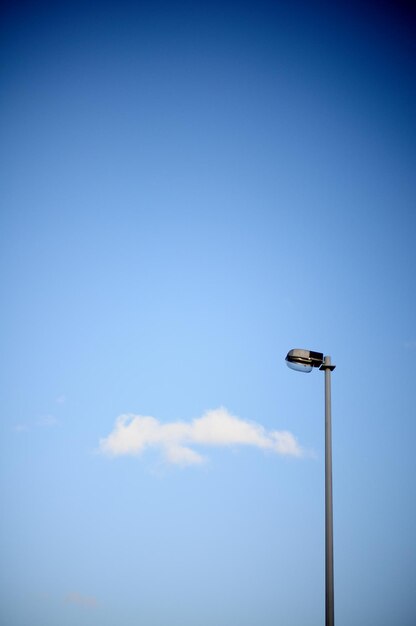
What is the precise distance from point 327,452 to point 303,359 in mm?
1511

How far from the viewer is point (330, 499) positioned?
5.86 m

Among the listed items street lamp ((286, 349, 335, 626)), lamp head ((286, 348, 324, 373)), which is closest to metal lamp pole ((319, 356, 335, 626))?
street lamp ((286, 349, 335, 626))

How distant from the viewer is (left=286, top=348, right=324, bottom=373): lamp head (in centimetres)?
679

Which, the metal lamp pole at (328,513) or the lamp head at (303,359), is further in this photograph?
the lamp head at (303,359)

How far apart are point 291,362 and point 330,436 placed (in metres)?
1.33

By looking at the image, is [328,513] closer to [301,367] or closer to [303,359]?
[301,367]

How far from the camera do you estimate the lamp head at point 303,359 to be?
267 inches

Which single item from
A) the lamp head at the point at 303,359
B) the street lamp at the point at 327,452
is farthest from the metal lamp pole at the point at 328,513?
the lamp head at the point at 303,359

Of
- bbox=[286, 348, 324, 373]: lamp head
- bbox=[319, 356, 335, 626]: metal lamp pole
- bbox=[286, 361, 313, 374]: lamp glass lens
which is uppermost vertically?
bbox=[286, 348, 324, 373]: lamp head

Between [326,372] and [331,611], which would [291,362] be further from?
[331,611]

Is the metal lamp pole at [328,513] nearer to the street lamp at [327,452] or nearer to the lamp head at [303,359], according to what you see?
the street lamp at [327,452]

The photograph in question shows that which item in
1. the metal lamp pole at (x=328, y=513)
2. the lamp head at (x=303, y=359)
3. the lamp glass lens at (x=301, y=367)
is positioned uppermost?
the lamp head at (x=303, y=359)

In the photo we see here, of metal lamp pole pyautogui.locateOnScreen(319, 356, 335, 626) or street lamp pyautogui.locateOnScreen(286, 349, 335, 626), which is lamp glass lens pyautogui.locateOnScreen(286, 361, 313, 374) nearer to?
street lamp pyautogui.locateOnScreen(286, 349, 335, 626)

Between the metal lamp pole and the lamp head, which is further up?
the lamp head
